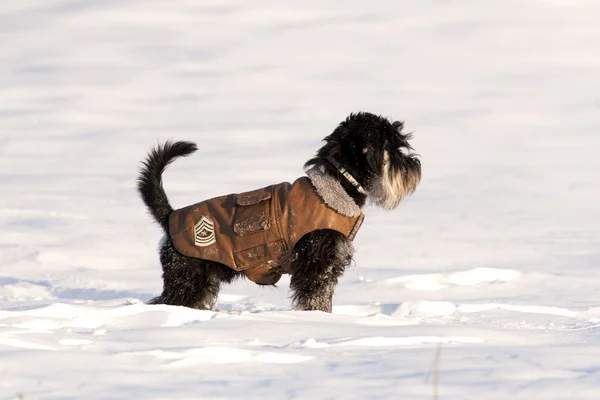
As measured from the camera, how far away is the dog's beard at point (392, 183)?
6137 millimetres

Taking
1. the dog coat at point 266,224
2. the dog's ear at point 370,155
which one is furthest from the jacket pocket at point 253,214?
the dog's ear at point 370,155

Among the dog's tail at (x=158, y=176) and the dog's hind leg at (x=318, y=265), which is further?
the dog's tail at (x=158, y=176)

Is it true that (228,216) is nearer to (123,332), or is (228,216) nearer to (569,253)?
(123,332)

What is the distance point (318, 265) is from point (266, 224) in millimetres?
413

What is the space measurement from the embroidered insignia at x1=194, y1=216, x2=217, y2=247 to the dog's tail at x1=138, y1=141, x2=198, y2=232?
10.7 inches

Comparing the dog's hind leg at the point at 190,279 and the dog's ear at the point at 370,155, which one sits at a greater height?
the dog's ear at the point at 370,155

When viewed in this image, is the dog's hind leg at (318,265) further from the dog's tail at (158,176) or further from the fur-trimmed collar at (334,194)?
the dog's tail at (158,176)

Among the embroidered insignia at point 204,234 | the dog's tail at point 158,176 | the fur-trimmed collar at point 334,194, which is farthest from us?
→ the dog's tail at point 158,176

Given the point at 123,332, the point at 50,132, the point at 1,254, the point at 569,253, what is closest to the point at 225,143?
the point at 50,132

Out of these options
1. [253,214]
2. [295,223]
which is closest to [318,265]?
[295,223]

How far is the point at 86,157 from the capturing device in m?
14.1

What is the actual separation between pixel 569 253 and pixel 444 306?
10.1ft

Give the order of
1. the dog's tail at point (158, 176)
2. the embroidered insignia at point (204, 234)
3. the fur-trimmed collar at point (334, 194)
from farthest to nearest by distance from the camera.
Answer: the dog's tail at point (158, 176) < the embroidered insignia at point (204, 234) < the fur-trimmed collar at point (334, 194)

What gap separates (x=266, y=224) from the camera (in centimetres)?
604
